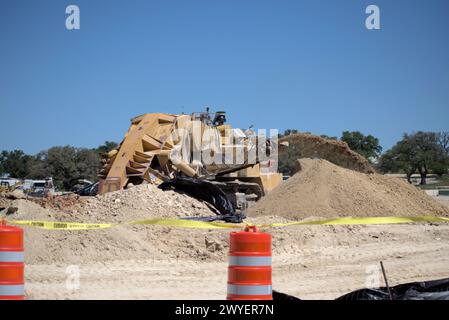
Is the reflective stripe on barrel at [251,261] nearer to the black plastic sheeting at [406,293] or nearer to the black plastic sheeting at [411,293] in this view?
the black plastic sheeting at [406,293]

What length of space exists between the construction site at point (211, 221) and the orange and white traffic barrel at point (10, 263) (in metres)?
2.03

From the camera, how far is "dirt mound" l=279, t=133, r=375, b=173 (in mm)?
23719

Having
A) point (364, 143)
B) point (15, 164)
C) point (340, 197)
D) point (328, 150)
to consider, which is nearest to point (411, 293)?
point (340, 197)

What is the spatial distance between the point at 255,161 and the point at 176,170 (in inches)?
160

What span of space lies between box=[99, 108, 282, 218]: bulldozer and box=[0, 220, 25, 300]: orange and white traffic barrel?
11.5 meters

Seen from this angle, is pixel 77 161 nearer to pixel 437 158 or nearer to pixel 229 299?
pixel 437 158

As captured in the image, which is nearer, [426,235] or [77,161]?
[426,235]

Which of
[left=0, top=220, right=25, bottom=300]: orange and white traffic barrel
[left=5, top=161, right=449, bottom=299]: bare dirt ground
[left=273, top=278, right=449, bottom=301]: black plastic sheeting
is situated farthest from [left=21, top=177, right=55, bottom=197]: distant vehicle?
[left=273, top=278, right=449, bottom=301]: black plastic sheeting

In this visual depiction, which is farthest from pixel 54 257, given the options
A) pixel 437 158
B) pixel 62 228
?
pixel 437 158

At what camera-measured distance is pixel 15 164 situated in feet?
262

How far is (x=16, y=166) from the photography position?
261 ft

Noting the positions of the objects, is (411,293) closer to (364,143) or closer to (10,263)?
(10,263)

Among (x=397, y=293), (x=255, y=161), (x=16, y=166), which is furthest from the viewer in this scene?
(x=16, y=166)

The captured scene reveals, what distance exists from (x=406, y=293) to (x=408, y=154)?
60.1 meters
